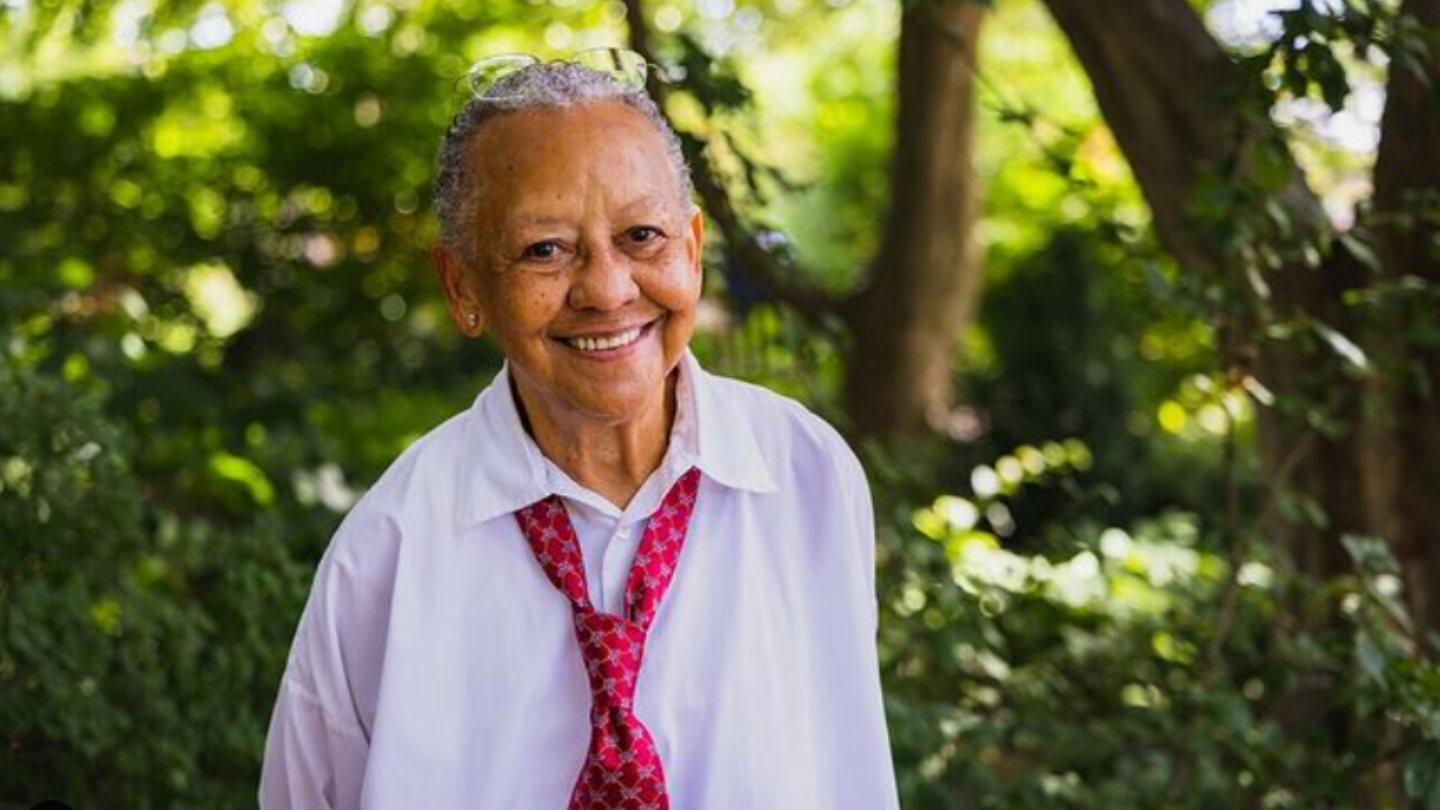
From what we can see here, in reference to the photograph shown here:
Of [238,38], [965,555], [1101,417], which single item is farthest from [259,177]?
[965,555]

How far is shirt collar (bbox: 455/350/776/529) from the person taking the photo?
2197 millimetres

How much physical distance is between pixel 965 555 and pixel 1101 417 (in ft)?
13.2

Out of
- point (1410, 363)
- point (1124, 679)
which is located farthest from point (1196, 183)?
point (1124, 679)

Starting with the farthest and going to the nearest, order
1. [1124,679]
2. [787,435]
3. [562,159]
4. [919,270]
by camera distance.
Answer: [919,270], [1124,679], [787,435], [562,159]

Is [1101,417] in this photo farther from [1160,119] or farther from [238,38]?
[1160,119]

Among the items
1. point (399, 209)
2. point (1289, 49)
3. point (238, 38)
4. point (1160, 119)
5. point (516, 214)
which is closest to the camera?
point (516, 214)

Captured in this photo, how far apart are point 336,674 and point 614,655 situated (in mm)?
296

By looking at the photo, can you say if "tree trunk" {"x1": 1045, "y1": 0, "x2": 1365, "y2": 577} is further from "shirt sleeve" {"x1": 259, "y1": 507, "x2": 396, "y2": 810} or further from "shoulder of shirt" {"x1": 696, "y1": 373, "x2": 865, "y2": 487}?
"shirt sleeve" {"x1": 259, "y1": 507, "x2": 396, "y2": 810}

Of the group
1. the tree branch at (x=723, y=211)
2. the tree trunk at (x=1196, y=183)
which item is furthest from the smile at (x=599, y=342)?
the tree trunk at (x=1196, y=183)

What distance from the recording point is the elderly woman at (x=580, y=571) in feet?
6.98

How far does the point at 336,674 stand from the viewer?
219cm

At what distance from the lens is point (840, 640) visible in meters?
2.24

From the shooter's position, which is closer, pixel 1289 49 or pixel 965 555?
pixel 1289 49

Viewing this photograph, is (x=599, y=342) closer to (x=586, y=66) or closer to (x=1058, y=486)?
(x=586, y=66)
